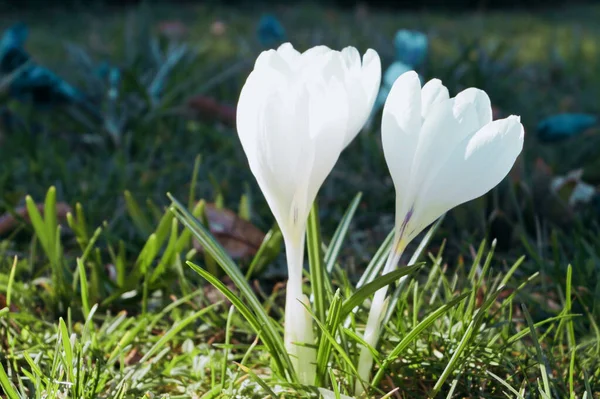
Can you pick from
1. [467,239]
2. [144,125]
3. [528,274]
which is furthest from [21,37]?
[528,274]

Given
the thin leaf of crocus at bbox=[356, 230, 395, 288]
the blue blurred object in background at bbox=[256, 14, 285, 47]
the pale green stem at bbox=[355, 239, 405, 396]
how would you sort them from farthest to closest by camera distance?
the blue blurred object in background at bbox=[256, 14, 285, 47]
the thin leaf of crocus at bbox=[356, 230, 395, 288]
the pale green stem at bbox=[355, 239, 405, 396]

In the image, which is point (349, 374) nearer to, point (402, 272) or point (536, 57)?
point (402, 272)

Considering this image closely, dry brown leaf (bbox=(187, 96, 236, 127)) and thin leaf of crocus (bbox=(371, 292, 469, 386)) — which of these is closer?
thin leaf of crocus (bbox=(371, 292, 469, 386))

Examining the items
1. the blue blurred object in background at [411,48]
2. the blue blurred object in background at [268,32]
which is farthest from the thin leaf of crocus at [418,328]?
the blue blurred object in background at [268,32]

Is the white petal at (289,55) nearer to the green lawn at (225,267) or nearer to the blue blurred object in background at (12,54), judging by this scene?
the green lawn at (225,267)

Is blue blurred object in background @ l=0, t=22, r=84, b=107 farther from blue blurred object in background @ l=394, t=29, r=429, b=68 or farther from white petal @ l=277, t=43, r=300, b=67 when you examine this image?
white petal @ l=277, t=43, r=300, b=67

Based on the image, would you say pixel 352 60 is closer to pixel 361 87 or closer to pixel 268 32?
pixel 361 87

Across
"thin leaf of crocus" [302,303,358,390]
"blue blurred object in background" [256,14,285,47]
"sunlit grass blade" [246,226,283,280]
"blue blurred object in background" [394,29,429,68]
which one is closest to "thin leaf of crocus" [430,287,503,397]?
"thin leaf of crocus" [302,303,358,390]
